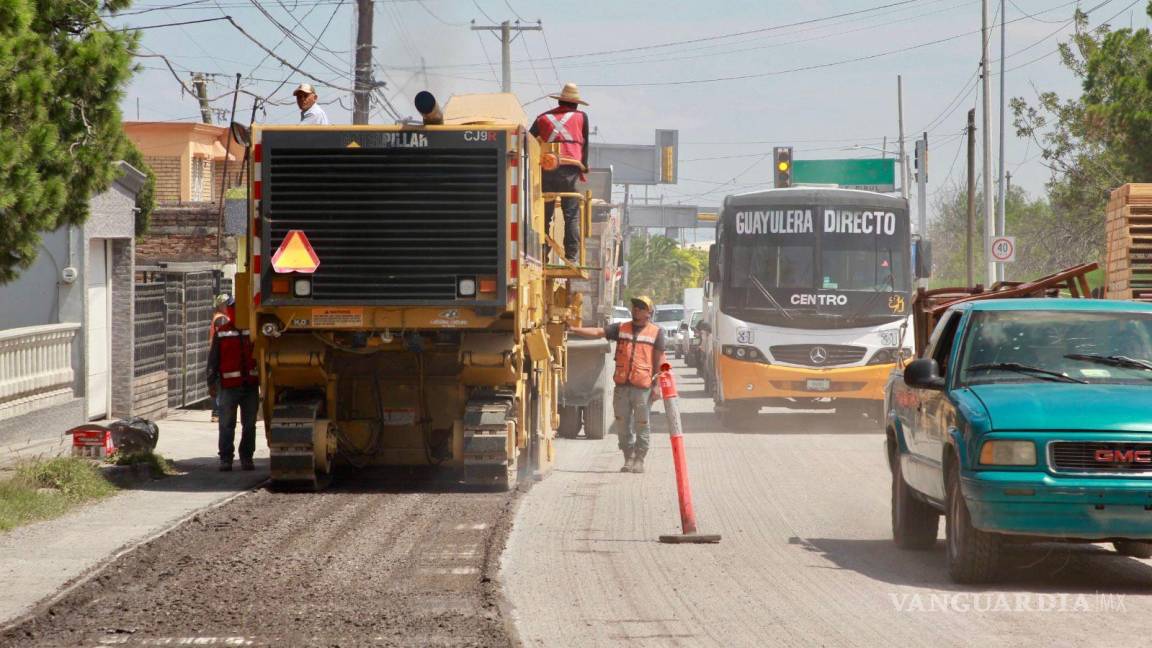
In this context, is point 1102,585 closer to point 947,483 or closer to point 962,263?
point 947,483

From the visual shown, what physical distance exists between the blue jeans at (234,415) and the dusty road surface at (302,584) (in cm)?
319

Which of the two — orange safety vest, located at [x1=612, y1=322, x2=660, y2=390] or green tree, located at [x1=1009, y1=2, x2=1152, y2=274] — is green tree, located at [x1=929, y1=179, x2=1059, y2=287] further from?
orange safety vest, located at [x1=612, y1=322, x2=660, y2=390]

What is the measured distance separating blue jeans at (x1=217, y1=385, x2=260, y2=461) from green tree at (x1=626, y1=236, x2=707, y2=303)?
97365 mm

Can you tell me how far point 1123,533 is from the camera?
9.02 metres

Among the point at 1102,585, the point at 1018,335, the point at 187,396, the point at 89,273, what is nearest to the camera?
the point at 1102,585

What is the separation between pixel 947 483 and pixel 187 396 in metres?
18.7

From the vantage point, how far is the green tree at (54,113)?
1228cm

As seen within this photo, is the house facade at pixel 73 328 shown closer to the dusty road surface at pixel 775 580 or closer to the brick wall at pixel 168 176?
the dusty road surface at pixel 775 580

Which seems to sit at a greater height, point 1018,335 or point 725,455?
point 1018,335

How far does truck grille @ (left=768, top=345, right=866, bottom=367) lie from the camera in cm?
2367

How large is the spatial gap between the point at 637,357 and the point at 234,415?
4375mm

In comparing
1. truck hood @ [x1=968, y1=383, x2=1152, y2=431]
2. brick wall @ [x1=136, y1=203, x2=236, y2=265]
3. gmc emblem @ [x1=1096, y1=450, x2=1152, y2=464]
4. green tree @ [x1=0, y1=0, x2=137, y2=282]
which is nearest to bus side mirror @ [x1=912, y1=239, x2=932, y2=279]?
green tree @ [x1=0, y1=0, x2=137, y2=282]

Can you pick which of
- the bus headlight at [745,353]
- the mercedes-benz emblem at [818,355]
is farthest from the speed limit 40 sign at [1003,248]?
the bus headlight at [745,353]

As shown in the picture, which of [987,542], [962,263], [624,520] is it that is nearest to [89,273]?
[624,520]
